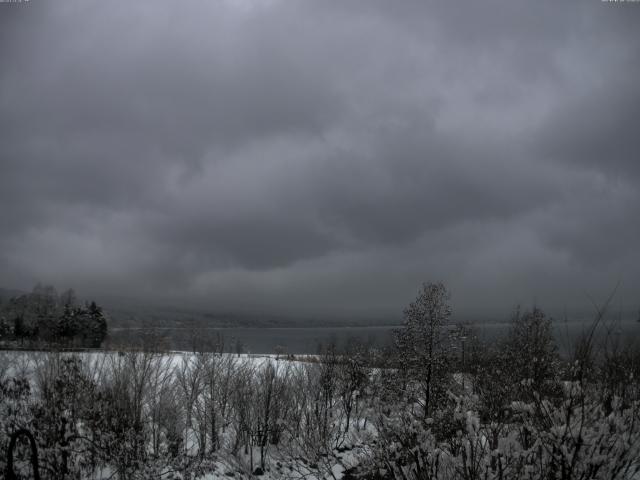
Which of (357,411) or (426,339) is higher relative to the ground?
(426,339)

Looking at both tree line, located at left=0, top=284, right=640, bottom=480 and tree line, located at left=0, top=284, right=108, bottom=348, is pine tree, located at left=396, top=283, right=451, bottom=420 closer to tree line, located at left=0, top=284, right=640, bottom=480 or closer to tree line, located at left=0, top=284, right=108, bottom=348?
tree line, located at left=0, top=284, right=640, bottom=480

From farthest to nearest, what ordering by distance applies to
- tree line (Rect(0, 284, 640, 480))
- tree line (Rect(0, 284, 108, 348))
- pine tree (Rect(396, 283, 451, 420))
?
tree line (Rect(0, 284, 108, 348)) < pine tree (Rect(396, 283, 451, 420)) < tree line (Rect(0, 284, 640, 480))

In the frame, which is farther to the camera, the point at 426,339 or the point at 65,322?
the point at 65,322

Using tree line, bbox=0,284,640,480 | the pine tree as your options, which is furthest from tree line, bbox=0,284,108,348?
the pine tree

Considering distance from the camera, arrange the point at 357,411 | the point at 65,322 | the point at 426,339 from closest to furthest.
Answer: the point at 426,339 → the point at 357,411 → the point at 65,322

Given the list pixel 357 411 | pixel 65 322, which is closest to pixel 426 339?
pixel 357 411

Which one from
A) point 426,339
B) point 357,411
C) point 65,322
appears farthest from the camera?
point 65,322

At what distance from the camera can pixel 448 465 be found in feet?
28.3

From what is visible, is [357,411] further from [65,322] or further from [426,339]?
[65,322]

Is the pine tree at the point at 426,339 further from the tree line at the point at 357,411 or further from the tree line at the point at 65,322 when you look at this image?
the tree line at the point at 65,322

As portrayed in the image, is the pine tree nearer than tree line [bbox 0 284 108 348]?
Yes

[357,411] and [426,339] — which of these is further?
[357,411]

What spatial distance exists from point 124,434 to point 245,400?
13.1 metres

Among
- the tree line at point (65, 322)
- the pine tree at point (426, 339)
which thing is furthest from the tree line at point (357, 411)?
the tree line at point (65, 322)
